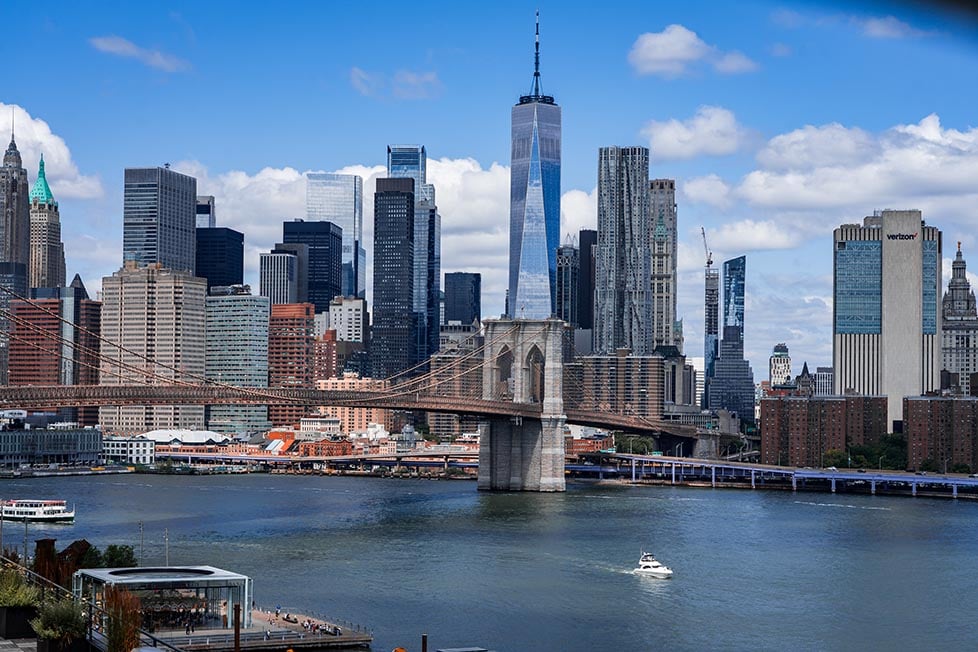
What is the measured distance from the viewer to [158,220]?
4660 inches

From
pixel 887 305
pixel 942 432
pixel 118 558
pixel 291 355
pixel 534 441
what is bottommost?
pixel 118 558

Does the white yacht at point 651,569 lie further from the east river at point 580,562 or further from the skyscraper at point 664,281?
the skyscraper at point 664,281

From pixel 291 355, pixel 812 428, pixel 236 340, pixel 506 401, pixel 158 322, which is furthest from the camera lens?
pixel 291 355

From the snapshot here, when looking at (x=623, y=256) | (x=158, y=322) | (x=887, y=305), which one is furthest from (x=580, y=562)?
(x=623, y=256)

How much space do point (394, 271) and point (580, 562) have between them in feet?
334

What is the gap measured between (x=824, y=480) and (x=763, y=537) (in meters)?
24.2

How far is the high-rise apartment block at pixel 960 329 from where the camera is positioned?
107562mm

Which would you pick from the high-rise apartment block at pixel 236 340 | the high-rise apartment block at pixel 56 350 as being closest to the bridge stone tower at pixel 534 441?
the high-rise apartment block at pixel 56 350

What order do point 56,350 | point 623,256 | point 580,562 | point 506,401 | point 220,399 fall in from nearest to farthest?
point 580,562 < point 220,399 < point 506,401 < point 56,350 < point 623,256

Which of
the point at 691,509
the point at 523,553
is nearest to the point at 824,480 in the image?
the point at 691,509

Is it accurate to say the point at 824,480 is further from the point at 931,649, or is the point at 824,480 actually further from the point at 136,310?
the point at 136,310

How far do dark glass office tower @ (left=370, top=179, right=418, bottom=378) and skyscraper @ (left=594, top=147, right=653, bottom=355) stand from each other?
17.6 metres

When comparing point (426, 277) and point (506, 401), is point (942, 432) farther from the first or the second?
point (426, 277)

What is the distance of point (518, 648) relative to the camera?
58.4ft
